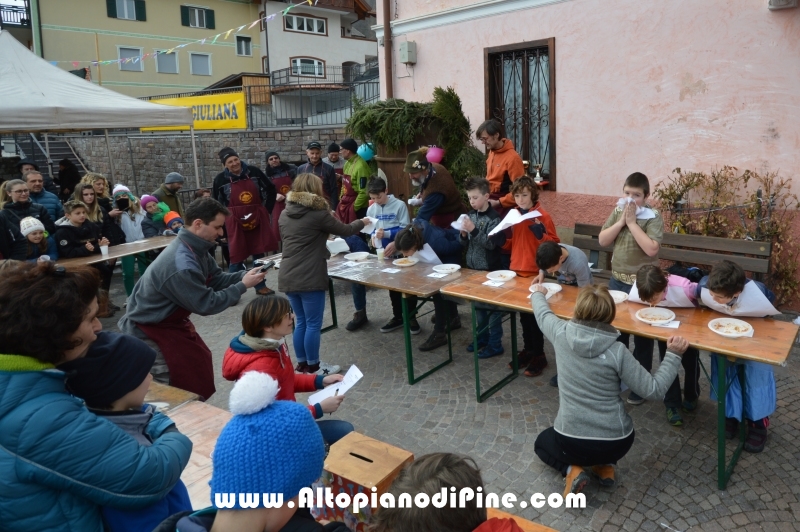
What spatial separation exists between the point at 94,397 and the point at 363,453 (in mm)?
1288

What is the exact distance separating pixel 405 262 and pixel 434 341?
0.85 meters

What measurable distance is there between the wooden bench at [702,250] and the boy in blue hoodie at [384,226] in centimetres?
200

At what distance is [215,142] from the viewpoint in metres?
16.9

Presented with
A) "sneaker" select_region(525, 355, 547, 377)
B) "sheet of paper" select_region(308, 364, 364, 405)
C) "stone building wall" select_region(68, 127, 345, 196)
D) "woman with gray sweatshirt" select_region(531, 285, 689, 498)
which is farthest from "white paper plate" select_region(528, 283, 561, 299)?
"stone building wall" select_region(68, 127, 345, 196)

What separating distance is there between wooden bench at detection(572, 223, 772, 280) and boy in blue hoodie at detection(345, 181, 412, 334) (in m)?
2.00

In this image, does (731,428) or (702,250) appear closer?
(731,428)

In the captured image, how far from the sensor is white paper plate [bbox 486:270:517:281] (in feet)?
16.4

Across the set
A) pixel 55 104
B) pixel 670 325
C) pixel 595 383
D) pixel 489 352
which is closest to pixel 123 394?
pixel 595 383

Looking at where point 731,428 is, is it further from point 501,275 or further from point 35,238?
point 35,238

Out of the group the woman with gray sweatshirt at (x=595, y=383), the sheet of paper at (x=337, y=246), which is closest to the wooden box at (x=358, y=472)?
the woman with gray sweatshirt at (x=595, y=383)

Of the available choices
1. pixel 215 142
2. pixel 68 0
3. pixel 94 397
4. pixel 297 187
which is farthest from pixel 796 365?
pixel 68 0

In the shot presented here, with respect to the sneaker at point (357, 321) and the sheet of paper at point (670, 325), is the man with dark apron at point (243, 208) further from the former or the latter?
the sheet of paper at point (670, 325)

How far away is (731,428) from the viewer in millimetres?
4012

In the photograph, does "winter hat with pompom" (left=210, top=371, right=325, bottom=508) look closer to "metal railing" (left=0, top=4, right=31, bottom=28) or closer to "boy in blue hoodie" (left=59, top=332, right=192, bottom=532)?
"boy in blue hoodie" (left=59, top=332, right=192, bottom=532)
